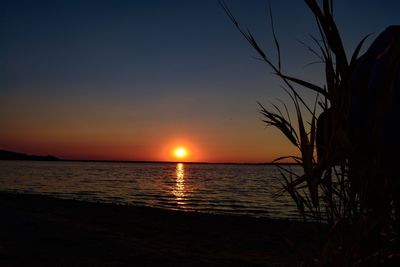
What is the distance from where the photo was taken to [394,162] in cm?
144

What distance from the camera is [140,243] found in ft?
25.9

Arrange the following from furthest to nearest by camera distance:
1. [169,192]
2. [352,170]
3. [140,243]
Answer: [169,192] → [140,243] → [352,170]

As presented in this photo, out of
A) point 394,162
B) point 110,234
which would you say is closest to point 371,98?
point 394,162

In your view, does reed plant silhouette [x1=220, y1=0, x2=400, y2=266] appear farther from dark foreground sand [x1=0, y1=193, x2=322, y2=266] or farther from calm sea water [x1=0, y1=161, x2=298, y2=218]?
dark foreground sand [x1=0, y1=193, x2=322, y2=266]

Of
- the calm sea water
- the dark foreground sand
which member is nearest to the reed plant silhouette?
the calm sea water

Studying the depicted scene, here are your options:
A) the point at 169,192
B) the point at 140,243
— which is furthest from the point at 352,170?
the point at 169,192

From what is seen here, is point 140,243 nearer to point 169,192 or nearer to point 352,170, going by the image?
point 352,170

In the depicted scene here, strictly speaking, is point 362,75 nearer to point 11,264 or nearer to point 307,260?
point 307,260

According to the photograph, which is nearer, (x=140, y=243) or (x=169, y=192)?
(x=140, y=243)

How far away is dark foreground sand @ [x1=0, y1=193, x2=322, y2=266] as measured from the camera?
630cm

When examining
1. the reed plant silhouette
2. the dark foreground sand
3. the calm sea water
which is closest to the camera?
the reed plant silhouette

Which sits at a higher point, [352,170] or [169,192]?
[352,170]

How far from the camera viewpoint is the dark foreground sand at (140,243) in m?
6.30

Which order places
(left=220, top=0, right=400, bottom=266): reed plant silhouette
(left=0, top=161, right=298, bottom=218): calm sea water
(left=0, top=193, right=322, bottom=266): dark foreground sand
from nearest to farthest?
1. (left=220, top=0, right=400, bottom=266): reed plant silhouette
2. (left=0, top=193, right=322, bottom=266): dark foreground sand
3. (left=0, top=161, right=298, bottom=218): calm sea water
